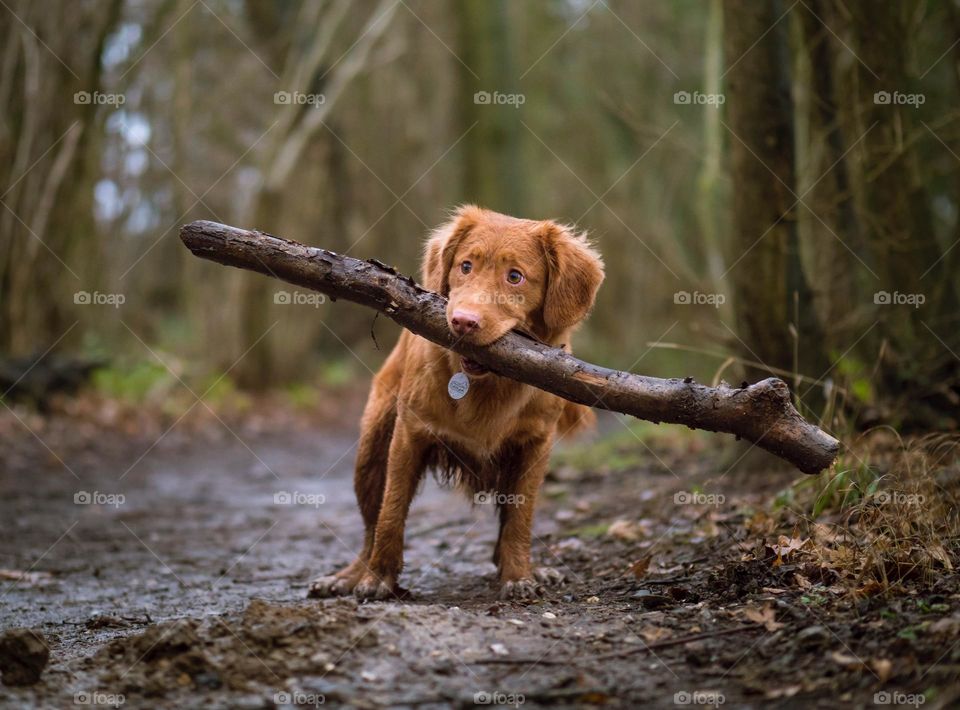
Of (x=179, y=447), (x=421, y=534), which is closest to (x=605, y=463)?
(x=421, y=534)

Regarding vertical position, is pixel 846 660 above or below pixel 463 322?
below

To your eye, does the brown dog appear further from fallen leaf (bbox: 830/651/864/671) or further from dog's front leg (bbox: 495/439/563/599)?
fallen leaf (bbox: 830/651/864/671)

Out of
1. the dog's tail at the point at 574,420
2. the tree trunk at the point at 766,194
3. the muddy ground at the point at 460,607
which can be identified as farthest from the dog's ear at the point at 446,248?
the tree trunk at the point at 766,194

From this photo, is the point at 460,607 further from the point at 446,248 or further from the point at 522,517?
the point at 446,248

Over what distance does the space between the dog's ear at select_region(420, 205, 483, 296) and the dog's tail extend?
A: 3.94ft

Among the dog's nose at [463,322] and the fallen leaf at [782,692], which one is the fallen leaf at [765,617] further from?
the dog's nose at [463,322]

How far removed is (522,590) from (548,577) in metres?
0.42

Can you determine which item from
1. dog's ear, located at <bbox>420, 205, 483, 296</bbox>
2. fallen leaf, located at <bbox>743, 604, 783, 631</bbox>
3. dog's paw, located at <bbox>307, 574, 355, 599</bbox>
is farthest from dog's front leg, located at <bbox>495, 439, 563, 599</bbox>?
fallen leaf, located at <bbox>743, 604, 783, 631</bbox>

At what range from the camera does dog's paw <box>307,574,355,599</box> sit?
5453mm

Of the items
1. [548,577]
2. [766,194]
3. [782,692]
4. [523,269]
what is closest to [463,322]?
[523,269]

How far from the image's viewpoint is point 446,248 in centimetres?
535

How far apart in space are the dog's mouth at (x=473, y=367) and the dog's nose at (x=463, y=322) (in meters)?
0.43

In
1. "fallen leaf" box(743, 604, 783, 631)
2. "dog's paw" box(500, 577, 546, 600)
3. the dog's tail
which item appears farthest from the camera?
the dog's tail

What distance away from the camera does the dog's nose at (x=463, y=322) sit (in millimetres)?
4426
